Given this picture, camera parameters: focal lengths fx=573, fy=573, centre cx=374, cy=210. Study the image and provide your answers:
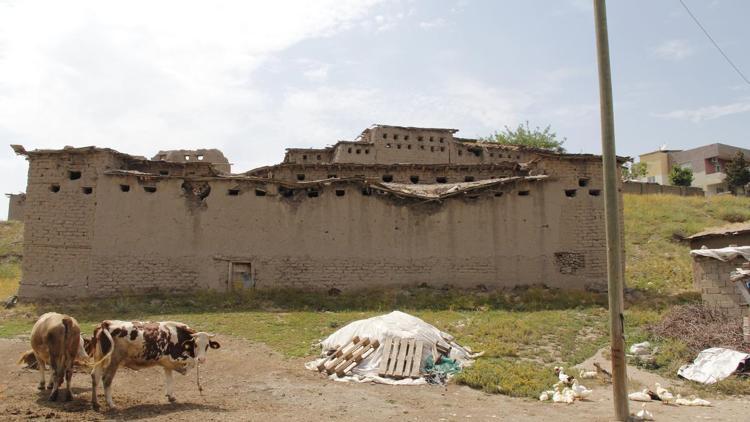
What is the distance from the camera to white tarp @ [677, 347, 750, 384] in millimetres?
11125

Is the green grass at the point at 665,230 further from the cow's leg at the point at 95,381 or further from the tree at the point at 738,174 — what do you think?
the cow's leg at the point at 95,381

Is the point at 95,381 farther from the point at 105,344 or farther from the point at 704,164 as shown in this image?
the point at 704,164

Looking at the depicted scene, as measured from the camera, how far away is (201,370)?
39.2ft

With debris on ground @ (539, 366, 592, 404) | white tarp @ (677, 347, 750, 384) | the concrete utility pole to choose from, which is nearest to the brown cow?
debris on ground @ (539, 366, 592, 404)

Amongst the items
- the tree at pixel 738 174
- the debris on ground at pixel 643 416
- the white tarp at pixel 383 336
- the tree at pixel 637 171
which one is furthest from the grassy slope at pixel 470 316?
the tree at pixel 637 171

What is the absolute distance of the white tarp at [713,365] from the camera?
36.5ft

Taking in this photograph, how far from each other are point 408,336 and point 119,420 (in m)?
6.15

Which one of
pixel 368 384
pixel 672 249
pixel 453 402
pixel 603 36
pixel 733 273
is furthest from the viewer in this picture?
pixel 672 249

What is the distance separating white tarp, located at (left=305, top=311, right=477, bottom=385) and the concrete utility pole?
4.21 meters

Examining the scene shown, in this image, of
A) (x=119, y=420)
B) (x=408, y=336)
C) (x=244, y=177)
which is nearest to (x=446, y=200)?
(x=244, y=177)

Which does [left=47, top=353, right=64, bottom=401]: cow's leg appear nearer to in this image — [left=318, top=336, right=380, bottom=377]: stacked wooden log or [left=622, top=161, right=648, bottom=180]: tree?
[left=318, top=336, right=380, bottom=377]: stacked wooden log

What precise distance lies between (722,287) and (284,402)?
438 inches

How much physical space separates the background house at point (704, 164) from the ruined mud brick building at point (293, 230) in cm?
3791

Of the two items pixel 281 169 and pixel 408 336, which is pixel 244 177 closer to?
pixel 281 169
